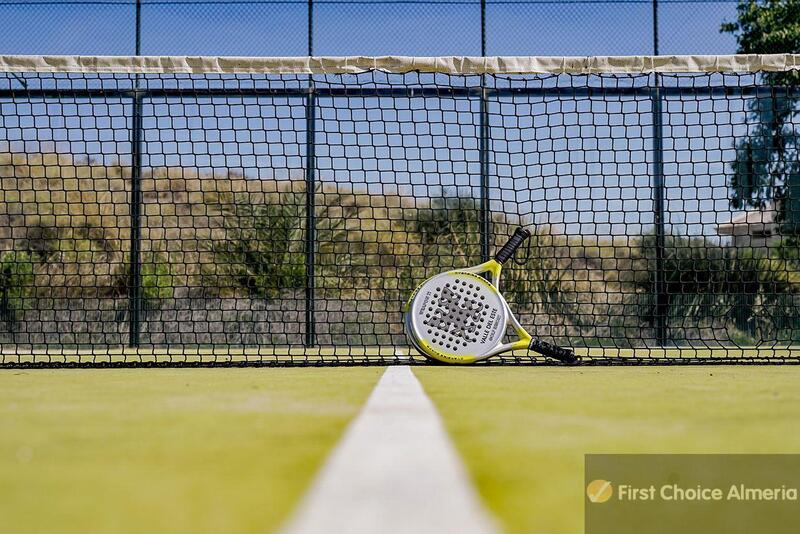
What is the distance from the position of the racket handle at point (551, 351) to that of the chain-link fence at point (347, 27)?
6.40 meters

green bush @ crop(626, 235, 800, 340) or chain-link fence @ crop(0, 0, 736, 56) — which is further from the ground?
chain-link fence @ crop(0, 0, 736, 56)

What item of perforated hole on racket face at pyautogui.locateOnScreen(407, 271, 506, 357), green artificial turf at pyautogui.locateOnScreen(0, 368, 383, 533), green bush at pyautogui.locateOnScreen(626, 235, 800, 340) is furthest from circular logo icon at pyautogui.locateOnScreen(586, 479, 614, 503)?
green bush at pyautogui.locateOnScreen(626, 235, 800, 340)

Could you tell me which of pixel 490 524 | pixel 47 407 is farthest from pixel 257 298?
pixel 490 524

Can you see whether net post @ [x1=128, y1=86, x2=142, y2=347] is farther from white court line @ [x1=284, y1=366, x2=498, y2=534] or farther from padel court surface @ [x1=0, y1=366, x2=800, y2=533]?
white court line @ [x1=284, y1=366, x2=498, y2=534]

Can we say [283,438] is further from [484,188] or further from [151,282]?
[151,282]

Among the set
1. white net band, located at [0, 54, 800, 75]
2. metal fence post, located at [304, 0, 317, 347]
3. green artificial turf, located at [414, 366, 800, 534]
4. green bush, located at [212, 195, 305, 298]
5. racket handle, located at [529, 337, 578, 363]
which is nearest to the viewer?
green artificial turf, located at [414, 366, 800, 534]

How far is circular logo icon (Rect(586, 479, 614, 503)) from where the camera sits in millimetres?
1342

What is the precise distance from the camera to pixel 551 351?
15.7 ft

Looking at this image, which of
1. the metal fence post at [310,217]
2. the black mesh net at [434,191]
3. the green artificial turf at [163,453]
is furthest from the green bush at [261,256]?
the green artificial turf at [163,453]

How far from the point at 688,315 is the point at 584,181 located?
2681mm

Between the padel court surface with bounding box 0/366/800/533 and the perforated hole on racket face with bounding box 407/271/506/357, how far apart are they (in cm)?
75

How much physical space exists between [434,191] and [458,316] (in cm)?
605

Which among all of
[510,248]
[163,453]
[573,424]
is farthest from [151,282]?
[163,453]

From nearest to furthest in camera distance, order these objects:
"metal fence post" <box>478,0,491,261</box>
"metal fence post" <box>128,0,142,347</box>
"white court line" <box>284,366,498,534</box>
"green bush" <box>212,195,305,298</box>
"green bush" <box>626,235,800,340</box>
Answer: "white court line" <box>284,366,498,534</box> < "metal fence post" <box>478,0,491,261</box> < "metal fence post" <box>128,0,142,347</box> < "green bush" <box>626,235,800,340</box> < "green bush" <box>212,195,305,298</box>
